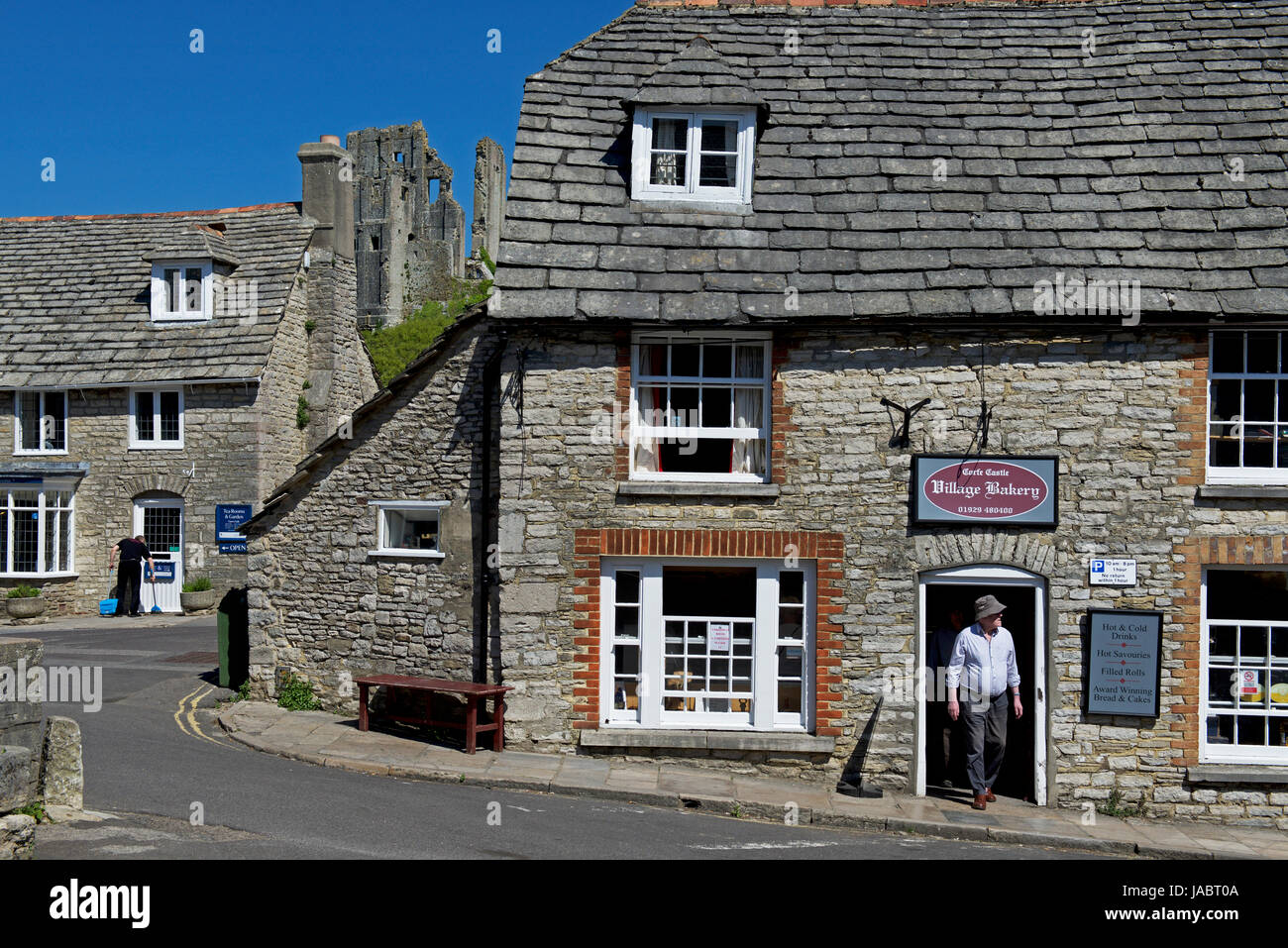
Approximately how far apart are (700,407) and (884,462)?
2.05 metres

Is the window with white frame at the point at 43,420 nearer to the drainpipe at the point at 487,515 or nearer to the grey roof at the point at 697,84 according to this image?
the drainpipe at the point at 487,515

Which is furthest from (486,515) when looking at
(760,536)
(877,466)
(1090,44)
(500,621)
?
(1090,44)

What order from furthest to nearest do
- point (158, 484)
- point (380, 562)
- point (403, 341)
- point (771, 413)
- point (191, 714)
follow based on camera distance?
point (403, 341), point (158, 484), point (191, 714), point (380, 562), point (771, 413)

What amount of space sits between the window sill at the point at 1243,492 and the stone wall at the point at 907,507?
123 mm

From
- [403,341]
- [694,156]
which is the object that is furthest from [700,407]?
[403,341]

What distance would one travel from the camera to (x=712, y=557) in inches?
433

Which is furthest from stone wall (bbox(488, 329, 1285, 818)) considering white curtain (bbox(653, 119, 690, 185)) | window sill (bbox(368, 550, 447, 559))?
white curtain (bbox(653, 119, 690, 185))

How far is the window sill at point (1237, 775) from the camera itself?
34.7 ft

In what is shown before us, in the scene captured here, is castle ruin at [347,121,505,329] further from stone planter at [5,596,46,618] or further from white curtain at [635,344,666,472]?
white curtain at [635,344,666,472]

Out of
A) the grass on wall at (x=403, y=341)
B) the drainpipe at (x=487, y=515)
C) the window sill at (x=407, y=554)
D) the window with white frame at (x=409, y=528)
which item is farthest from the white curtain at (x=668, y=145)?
the grass on wall at (x=403, y=341)

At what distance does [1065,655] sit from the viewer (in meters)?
10.8

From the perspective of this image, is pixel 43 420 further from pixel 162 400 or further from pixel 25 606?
pixel 25 606

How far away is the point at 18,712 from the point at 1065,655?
9.49m

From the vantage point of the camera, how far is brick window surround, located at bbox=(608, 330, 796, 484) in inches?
436
